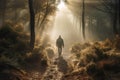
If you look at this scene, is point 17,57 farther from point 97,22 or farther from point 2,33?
point 97,22

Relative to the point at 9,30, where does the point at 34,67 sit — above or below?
below

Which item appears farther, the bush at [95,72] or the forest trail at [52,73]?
the forest trail at [52,73]

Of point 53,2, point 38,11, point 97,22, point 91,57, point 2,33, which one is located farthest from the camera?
point 97,22

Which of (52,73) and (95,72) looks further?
(52,73)

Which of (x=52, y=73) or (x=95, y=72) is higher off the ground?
(x=95, y=72)

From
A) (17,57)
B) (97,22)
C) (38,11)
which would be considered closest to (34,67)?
(17,57)

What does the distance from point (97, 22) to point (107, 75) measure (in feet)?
214

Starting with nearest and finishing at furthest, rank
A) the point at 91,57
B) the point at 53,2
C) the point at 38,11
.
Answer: the point at 91,57
the point at 38,11
the point at 53,2

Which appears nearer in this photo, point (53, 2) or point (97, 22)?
point (53, 2)

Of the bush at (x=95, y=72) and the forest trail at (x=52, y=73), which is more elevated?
the bush at (x=95, y=72)

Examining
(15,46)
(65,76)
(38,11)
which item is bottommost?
(65,76)

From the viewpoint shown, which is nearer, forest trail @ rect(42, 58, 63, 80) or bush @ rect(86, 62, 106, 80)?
bush @ rect(86, 62, 106, 80)

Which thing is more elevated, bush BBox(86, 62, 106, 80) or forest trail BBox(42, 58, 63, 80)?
bush BBox(86, 62, 106, 80)

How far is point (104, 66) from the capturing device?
16031mm
